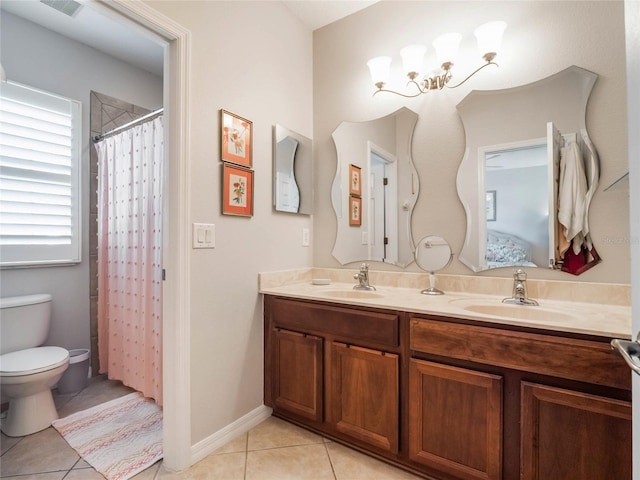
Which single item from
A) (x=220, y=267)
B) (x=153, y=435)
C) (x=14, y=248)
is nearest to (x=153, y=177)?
(x=220, y=267)

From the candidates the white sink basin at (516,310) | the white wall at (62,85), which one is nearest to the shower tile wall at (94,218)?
the white wall at (62,85)

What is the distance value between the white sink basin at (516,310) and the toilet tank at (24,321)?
252 centimetres

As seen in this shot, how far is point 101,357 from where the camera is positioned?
8.01ft

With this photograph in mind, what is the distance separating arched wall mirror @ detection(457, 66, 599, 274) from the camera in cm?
151

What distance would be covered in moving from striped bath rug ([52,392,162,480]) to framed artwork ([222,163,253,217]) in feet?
4.22

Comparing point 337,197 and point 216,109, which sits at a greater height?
point 216,109

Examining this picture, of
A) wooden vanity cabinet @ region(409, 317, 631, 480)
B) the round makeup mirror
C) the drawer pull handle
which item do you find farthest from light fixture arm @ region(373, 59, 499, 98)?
the drawer pull handle

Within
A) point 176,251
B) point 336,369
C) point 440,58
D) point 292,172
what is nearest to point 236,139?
point 292,172

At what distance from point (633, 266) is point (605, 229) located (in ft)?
3.81

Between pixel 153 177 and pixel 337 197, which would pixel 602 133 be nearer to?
pixel 337 197

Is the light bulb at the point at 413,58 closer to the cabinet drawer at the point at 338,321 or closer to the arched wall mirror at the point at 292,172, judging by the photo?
the arched wall mirror at the point at 292,172

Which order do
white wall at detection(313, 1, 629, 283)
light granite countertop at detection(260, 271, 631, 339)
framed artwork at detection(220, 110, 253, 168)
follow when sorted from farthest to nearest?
1. framed artwork at detection(220, 110, 253, 168)
2. white wall at detection(313, 1, 629, 283)
3. light granite countertop at detection(260, 271, 631, 339)

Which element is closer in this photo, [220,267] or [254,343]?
[220,267]

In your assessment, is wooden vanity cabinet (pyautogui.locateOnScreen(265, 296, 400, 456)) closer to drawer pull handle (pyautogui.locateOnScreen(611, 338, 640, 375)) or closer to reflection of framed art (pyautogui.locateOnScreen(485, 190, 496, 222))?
reflection of framed art (pyautogui.locateOnScreen(485, 190, 496, 222))
